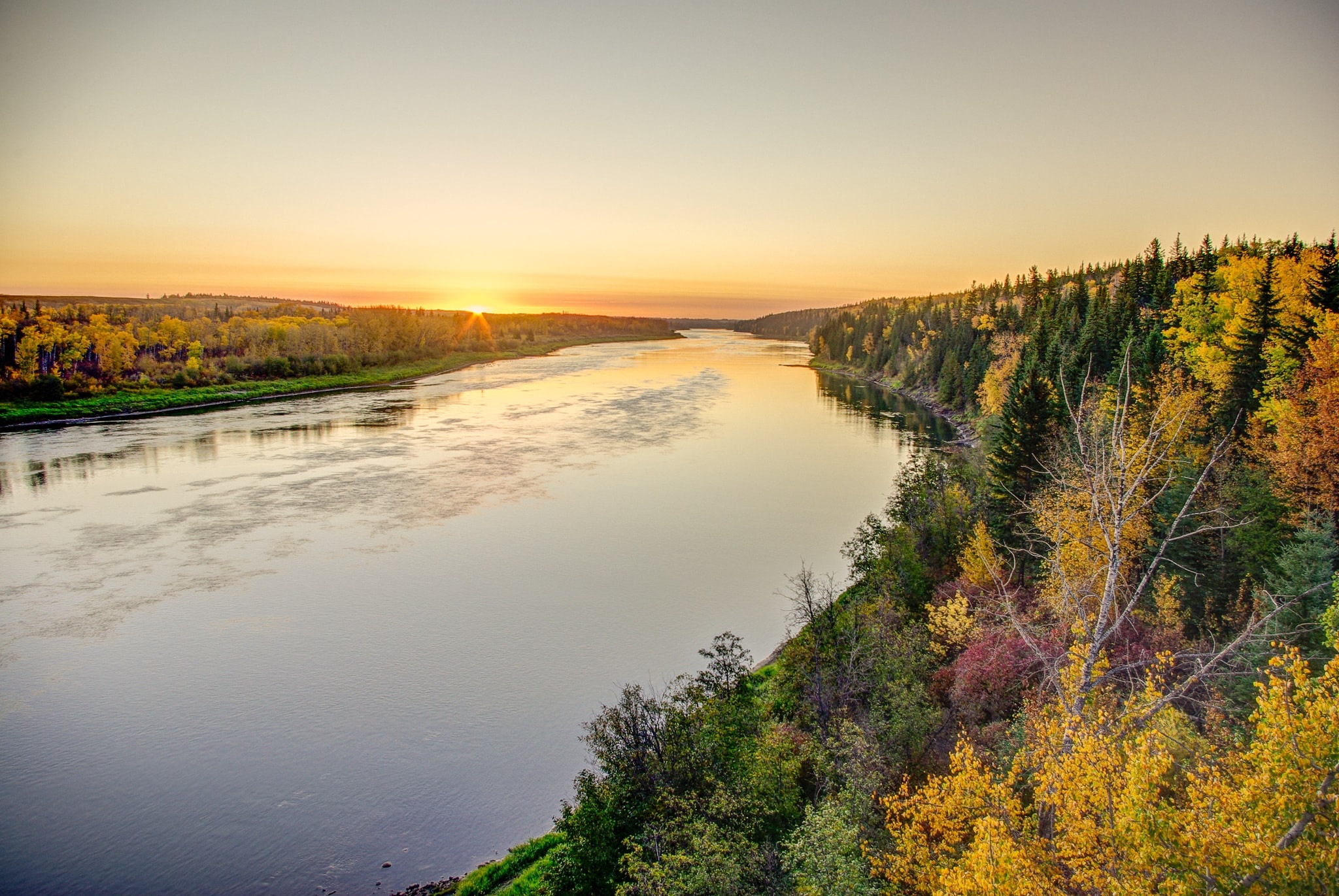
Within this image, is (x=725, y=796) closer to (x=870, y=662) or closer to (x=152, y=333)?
(x=870, y=662)

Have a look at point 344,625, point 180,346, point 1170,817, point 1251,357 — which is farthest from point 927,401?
point 180,346

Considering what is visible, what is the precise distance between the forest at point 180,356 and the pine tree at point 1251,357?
84.6m

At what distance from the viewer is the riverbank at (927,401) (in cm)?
5138

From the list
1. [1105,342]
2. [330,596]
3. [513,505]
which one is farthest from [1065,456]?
[330,596]

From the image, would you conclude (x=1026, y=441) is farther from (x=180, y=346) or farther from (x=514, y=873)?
(x=180, y=346)

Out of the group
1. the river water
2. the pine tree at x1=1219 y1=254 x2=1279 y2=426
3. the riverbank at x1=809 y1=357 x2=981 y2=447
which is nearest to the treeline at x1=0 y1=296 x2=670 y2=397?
the river water

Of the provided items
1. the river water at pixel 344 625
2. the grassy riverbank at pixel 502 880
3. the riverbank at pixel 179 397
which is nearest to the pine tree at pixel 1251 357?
the river water at pixel 344 625

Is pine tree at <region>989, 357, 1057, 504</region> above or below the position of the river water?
above

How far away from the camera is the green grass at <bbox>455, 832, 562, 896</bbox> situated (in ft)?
37.6

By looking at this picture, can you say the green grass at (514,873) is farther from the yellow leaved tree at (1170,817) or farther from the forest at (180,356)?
the forest at (180,356)

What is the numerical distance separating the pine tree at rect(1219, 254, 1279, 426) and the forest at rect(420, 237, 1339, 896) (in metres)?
0.11

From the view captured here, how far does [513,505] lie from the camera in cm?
3388

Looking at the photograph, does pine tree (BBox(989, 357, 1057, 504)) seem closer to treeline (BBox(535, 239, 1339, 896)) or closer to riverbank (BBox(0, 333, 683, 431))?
treeline (BBox(535, 239, 1339, 896))

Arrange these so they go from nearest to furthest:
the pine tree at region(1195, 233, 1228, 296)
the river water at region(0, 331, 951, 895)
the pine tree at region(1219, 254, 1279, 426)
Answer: the river water at region(0, 331, 951, 895) → the pine tree at region(1219, 254, 1279, 426) → the pine tree at region(1195, 233, 1228, 296)
